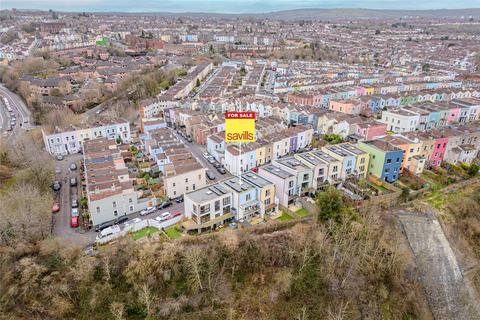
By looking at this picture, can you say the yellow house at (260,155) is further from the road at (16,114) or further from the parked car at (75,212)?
the road at (16,114)

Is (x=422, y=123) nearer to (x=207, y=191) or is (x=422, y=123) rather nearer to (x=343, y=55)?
(x=207, y=191)

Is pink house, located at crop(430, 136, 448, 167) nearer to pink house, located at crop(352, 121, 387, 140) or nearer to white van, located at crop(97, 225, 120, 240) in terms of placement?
pink house, located at crop(352, 121, 387, 140)

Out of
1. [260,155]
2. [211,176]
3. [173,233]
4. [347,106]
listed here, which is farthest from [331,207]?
[347,106]

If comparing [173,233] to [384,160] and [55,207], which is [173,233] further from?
[384,160]

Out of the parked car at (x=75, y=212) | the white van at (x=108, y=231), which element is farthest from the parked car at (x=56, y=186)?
the white van at (x=108, y=231)

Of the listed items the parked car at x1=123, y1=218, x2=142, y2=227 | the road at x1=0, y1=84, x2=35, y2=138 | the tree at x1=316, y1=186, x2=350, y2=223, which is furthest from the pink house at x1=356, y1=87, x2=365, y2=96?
the road at x1=0, y1=84, x2=35, y2=138

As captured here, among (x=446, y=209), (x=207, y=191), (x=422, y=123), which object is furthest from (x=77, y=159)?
(x=422, y=123)
